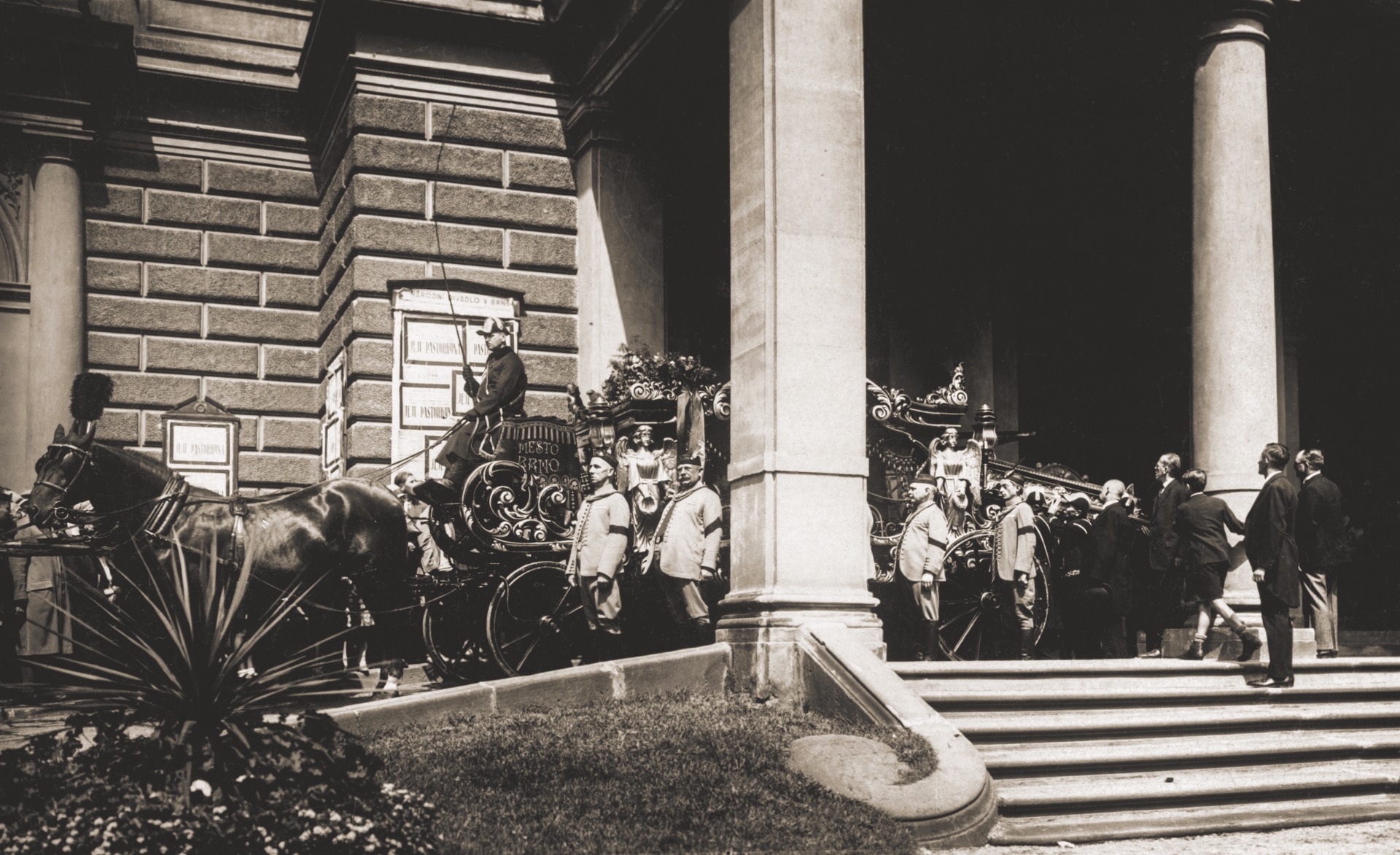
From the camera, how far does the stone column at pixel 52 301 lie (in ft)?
57.4

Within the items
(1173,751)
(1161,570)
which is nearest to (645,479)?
(1161,570)

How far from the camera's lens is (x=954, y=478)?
1383 cm

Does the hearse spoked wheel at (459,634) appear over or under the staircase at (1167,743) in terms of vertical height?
over

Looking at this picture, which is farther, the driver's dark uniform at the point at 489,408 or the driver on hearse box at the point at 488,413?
the driver's dark uniform at the point at 489,408

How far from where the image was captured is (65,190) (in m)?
17.7

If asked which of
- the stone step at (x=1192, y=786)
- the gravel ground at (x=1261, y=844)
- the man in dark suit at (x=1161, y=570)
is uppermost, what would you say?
the man in dark suit at (x=1161, y=570)

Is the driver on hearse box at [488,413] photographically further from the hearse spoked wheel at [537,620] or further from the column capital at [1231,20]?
the column capital at [1231,20]

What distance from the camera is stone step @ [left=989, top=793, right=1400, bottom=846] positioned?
27.3 feet

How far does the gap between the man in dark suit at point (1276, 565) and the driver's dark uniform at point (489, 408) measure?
7090mm

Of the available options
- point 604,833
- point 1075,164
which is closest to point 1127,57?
point 1075,164

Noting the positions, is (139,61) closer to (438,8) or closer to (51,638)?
(438,8)

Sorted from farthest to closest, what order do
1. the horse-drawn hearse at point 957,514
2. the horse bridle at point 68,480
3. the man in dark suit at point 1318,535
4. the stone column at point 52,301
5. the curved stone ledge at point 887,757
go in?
the stone column at point 52,301 < the horse-drawn hearse at point 957,514 < the man in dark suit at point 1318,535 < the horse bridle at point 68,480 < the curved stone ledge at point 887,757

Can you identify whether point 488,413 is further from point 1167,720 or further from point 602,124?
point 1167,720

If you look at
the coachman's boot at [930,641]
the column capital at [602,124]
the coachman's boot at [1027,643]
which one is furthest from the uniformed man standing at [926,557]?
the column capital at [602,124]
